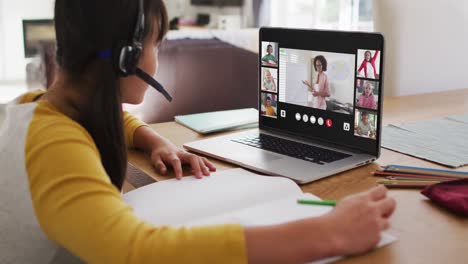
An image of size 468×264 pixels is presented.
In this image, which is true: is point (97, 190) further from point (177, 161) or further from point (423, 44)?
point (423, 44)

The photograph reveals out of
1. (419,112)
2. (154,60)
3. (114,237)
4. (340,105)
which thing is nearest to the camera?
A: (114,237)

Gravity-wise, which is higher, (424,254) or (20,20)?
(20,20)

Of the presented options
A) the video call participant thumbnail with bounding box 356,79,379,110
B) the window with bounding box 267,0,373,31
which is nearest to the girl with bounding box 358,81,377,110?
the video call participant thumbnail with bounding box 356,79,379,110

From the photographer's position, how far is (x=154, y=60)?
93 centimetres

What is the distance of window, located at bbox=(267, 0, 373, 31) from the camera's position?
353 cm

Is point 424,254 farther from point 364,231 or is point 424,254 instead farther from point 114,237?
point 114,237

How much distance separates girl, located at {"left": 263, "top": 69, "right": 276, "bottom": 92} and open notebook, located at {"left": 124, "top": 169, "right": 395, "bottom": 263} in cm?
34

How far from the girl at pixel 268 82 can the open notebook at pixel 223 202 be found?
34 cm

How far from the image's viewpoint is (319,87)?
1.15m

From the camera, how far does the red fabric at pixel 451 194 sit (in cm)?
80

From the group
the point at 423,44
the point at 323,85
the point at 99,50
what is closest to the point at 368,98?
the point at 323,85

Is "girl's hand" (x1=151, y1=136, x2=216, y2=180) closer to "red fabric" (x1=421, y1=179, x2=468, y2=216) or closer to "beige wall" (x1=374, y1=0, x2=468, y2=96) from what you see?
"red fabric" (x1=421, y1=179, x2=468, y2=216)

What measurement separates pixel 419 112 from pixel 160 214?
3.05 feet

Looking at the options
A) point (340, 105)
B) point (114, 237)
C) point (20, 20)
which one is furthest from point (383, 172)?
point (20, 20)
